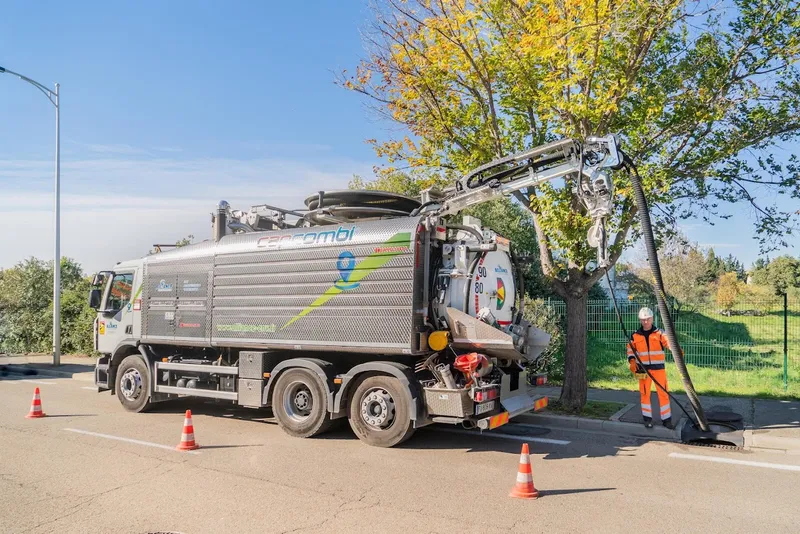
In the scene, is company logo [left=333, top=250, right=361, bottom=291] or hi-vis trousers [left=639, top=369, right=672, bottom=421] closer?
company logo [left=333, top=250, right=361, bottom=291]

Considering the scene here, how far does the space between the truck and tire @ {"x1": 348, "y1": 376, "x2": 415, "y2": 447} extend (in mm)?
18

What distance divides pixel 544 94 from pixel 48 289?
21.0 m

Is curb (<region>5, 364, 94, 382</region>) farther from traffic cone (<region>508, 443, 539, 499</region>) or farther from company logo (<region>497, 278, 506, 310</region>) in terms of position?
traffic cone (<region>508, 443, 539, 499</region>)

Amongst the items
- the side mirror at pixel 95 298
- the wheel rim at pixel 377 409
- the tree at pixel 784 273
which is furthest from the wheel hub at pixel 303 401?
the tree at pixel 784 273

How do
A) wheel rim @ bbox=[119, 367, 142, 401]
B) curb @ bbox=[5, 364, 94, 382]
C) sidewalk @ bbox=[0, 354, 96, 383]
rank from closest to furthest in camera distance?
1. wheel rim @ bbox=[119, 367, 142, 401]
2. curb @ bbox=[5, 364, 94, 382]
3. sidewalk @ bbox=[0, 354, 96, 383]

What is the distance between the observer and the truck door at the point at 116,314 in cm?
1115

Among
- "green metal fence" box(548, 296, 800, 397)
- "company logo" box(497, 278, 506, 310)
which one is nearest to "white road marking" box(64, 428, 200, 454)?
"company logo" box(497, 278, 506, 310)

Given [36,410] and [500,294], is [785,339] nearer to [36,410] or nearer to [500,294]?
[500,294]

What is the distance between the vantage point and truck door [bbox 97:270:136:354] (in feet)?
36.6

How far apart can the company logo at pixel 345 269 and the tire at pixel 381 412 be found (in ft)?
4.16

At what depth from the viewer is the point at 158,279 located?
1060 cm

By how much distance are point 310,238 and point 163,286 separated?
329 cm

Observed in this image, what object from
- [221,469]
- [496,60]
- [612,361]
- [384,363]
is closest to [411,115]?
[496,60]

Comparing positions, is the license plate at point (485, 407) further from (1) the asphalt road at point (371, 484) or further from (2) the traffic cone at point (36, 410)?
(2) the traffic cone at point (36, 410)
